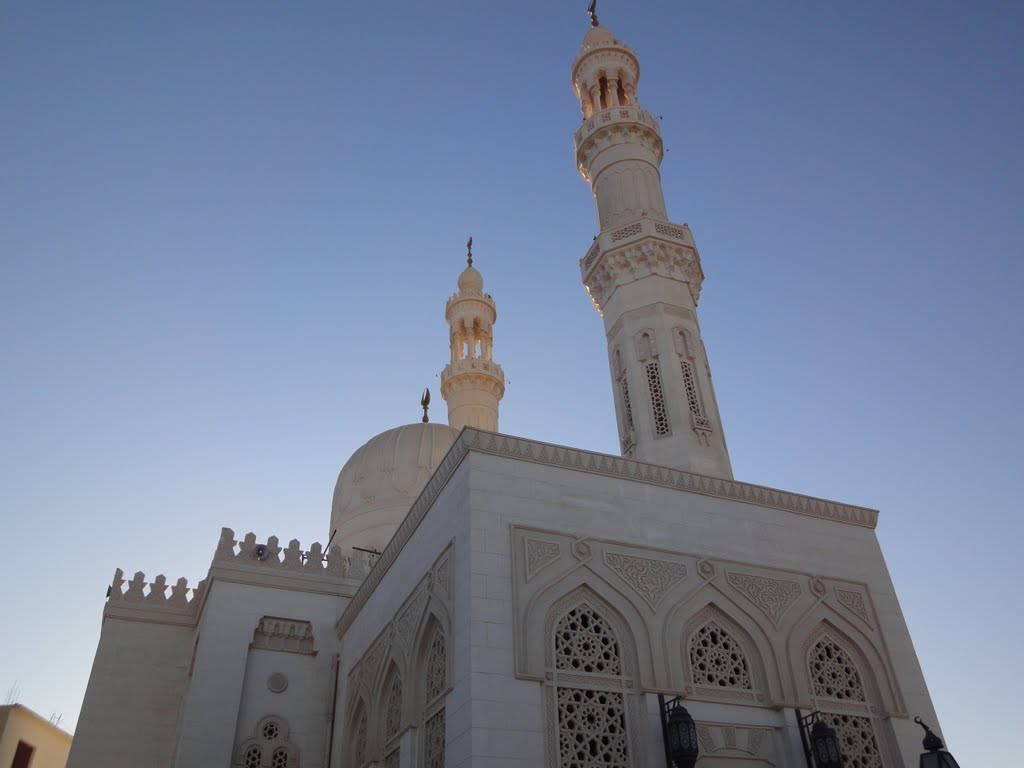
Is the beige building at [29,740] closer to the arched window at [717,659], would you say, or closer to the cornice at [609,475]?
the cornice at [609,475]

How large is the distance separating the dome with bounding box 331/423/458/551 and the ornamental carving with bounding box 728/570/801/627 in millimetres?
7889

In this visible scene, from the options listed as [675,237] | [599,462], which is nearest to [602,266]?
[675,237]

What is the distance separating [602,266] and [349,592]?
5501 mm

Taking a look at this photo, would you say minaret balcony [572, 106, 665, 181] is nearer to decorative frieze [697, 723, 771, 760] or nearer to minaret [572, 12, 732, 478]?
minaret [572, 12, 732, 478]

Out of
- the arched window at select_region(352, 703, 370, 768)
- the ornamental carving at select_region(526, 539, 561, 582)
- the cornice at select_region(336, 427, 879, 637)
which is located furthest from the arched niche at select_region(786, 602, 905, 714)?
the arched window at select_region(352, 703, 370, 768)

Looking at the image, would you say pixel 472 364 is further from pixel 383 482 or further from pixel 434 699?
pixel 434 699

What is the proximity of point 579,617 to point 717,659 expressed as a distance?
1.33m

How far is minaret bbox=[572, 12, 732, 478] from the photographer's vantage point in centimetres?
1033

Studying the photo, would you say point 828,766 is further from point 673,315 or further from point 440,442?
point 440,442

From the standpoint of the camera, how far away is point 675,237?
11.8 meters

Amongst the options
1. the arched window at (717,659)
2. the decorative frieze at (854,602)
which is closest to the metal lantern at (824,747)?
the arched window at (717,659)

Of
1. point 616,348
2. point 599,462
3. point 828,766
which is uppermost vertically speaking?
point 616,348

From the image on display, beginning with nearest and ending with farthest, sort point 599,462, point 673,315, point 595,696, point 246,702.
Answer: point 595,696, point 599,462, point 246,702, point 673,315

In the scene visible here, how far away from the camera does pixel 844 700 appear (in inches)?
311
